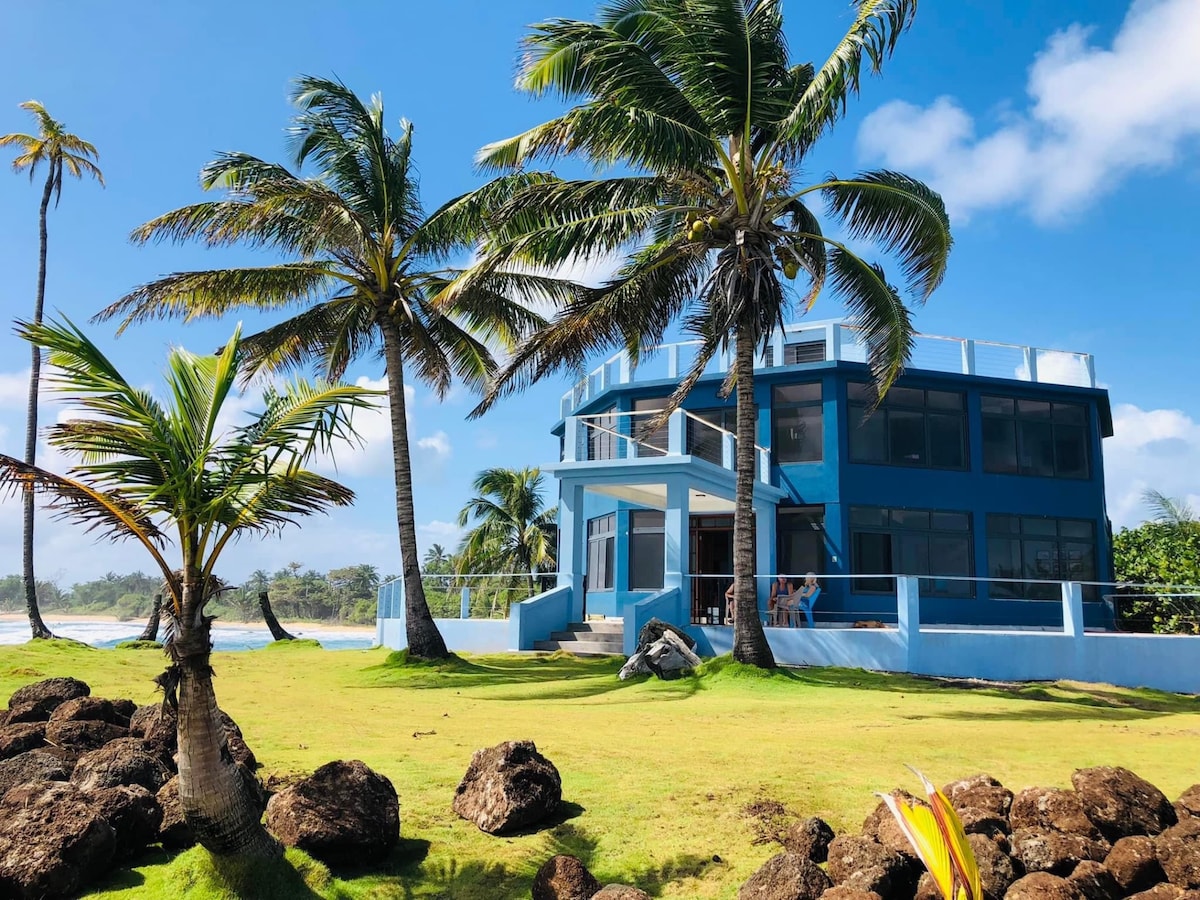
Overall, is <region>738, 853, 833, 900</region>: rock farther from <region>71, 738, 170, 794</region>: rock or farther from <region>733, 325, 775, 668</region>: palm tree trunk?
<region>733, 325, 775, 668</region>: palm tree trunk

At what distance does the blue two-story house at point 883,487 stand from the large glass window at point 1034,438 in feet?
0.11

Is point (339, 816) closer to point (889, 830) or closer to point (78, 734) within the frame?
point (78, 734)

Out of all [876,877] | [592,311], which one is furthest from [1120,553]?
[876,877]

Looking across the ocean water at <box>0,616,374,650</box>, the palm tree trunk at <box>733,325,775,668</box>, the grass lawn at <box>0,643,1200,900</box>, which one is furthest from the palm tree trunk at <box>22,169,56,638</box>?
the palm tree trunk at <box>733,325,775,668</box>

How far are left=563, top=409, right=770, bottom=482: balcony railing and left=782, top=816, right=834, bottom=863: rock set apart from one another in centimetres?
1391

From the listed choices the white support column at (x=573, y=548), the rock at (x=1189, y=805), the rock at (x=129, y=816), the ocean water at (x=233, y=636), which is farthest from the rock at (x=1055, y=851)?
the white support column at (x=573, y=548)

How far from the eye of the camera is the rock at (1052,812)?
4867mm

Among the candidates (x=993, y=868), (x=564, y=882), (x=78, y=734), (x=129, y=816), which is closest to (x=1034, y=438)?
(x=993, y=868)

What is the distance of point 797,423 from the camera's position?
71.8ft

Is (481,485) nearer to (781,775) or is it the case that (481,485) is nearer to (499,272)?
(499,272)

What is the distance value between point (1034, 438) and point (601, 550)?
35.3 feet

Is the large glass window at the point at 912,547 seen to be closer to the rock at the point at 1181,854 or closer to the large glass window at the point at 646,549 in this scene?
the large glass window at the point at 646,549

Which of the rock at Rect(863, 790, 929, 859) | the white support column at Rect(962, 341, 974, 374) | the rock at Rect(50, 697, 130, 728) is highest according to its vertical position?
the white support column at Rect(962, 341, 974, 374)

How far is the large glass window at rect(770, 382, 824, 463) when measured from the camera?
21.6 m
